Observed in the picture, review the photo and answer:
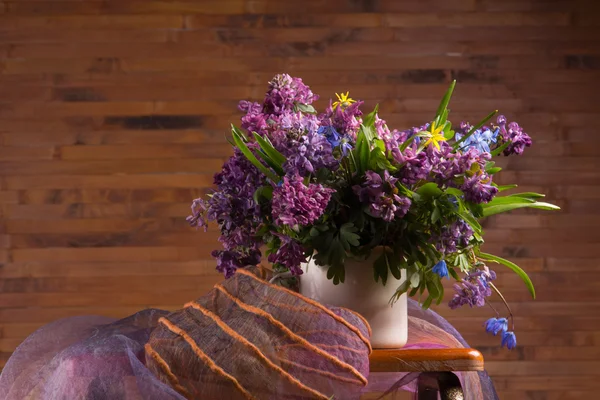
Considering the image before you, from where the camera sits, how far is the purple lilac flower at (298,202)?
3.26ft

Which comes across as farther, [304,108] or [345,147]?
[304,108]

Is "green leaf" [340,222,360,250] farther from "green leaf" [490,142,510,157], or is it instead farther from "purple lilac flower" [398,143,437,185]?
"green leaf" [490,142,510,157]

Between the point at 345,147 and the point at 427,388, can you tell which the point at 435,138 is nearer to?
the point at 345,147

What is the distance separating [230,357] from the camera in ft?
3.20

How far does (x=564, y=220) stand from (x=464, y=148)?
231 centimetres

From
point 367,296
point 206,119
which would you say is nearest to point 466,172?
point 367,296

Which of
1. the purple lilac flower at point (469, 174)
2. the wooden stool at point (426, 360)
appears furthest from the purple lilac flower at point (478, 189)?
the wooden stool at point (426, 360)

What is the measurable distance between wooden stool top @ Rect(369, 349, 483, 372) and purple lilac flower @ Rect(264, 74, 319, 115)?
407 millimetres

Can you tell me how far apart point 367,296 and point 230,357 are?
0.24m

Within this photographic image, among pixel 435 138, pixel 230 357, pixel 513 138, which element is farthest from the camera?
pixel 513 138

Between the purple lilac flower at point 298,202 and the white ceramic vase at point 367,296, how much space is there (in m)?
0.14

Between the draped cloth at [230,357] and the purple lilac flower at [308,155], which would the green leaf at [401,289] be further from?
the purple lilac flower at [308,155]

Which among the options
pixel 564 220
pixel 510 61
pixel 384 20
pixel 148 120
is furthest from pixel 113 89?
pixel 564 220

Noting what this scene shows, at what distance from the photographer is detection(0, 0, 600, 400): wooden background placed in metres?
3.25
